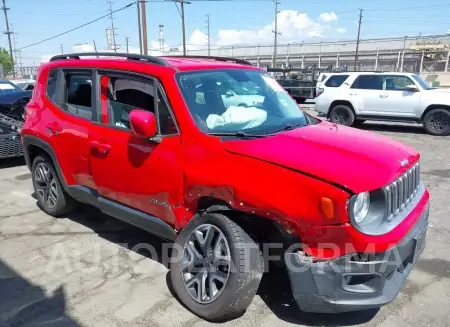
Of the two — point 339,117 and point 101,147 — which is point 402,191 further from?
point 339,117

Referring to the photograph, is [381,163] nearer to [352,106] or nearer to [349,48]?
[352,106]

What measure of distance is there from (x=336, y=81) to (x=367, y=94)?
4.31 ft

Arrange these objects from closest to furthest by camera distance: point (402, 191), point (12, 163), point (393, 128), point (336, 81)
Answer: point (402, 191) < point (12, 163) < point (393, 128) < point (336, 81)

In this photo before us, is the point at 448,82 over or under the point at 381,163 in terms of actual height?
under

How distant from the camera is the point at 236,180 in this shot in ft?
8.58

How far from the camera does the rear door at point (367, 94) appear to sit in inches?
471

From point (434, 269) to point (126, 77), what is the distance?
10.9ft

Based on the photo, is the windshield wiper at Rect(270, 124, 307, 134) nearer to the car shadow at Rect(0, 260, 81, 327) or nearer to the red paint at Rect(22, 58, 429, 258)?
the red paint at Rect(22, 58, 429, 258)

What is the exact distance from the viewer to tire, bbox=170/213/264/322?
8.55 feet

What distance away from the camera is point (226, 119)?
3.17 m

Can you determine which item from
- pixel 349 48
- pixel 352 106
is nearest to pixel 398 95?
pixel 352 106

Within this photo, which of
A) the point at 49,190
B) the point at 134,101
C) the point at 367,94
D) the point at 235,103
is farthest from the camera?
the point at 367,94

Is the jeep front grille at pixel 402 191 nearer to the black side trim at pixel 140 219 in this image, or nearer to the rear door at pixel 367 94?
the black side trim at pixel 140 219

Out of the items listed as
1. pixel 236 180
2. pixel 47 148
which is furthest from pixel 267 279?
pixel 47 148
